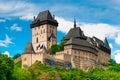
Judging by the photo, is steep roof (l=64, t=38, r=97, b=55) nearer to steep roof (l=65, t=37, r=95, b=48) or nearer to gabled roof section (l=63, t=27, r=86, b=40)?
steep roof (l=65, t=37, r=95, b=48)

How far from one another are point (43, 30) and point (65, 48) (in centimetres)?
1768

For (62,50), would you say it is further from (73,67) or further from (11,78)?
(11,78)

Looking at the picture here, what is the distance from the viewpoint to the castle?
4818 inches

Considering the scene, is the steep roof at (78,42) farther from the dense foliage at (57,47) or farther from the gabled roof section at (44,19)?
the gabled roof section at (44,19)

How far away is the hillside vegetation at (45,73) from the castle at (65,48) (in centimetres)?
278

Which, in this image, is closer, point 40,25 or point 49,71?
point 49,71

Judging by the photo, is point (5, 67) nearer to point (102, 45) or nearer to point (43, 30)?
point (43, 30)

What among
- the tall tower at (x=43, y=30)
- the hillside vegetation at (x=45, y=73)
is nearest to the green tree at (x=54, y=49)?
the tall tower at (x=43, y=30)

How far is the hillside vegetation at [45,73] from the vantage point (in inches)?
3485

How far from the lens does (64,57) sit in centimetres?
12369

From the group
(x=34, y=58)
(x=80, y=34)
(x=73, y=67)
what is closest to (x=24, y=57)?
(x=34, y=58)

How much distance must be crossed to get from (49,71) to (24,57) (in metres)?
12.8

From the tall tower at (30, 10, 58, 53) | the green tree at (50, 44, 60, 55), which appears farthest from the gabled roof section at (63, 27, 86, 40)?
the green tree at (50, 44, 60, 55)

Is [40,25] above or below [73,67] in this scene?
above
